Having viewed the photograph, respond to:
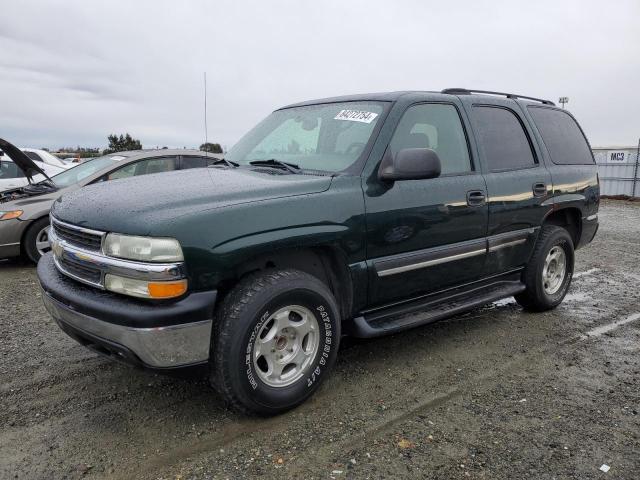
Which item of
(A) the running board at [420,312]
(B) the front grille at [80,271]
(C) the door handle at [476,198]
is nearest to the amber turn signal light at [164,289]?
(B) the front grille at [80,271]

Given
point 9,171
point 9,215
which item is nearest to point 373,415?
point 9,215

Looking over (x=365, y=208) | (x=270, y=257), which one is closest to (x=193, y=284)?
(x=270, y=257)

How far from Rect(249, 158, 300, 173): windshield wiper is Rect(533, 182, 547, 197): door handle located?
2197 mm

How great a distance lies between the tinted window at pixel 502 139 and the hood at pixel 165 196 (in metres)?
1.70

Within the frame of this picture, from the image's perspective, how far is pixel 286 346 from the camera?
308 cm

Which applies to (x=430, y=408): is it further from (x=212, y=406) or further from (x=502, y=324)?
(x=502, y=324)

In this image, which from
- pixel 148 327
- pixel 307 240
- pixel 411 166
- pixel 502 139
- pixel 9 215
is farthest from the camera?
pixel 9 215

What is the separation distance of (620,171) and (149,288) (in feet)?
71.8

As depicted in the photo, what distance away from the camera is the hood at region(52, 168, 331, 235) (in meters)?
2.71

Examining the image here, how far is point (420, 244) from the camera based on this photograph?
143 inches

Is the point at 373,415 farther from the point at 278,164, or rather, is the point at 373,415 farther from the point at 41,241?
the point at 41,241

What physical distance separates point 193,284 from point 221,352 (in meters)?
0.38

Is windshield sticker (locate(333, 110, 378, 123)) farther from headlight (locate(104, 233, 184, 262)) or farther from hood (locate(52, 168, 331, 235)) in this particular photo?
headlight (locate(104, 233, 184, 262))

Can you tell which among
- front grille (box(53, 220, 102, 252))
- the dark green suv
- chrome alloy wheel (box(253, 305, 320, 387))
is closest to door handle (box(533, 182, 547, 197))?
the dark green suv
